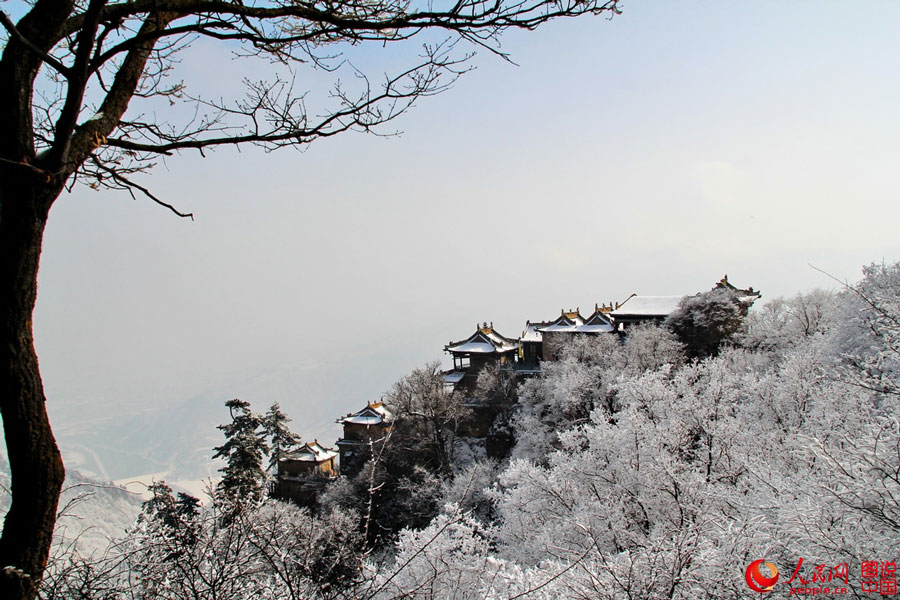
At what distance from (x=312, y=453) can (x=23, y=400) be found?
88.6 feet

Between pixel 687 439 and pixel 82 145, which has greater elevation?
pixel 82 145

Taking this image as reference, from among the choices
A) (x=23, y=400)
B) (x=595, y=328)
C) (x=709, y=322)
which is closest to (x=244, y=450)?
(x=23, y=400)

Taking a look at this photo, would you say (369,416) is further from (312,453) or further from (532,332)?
(532,332)

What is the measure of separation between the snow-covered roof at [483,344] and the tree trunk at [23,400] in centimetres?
2806

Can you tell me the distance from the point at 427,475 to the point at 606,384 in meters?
8.32

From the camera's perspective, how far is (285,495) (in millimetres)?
25016

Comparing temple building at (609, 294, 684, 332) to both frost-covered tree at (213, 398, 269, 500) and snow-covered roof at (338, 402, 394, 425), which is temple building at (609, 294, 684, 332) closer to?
snow-covered roof at (338, 402, 394, 425)

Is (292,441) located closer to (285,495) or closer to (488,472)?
(285,495)

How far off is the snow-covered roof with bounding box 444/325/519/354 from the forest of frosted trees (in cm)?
281

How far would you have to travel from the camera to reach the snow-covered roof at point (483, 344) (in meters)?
30.0

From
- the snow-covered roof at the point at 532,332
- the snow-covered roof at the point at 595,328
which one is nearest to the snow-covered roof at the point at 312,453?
the snow-covered roof at the point at 532,332

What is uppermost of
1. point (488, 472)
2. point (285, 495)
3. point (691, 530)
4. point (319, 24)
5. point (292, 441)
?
point (319, 24)

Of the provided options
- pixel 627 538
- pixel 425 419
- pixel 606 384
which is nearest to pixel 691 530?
pixel 627 538

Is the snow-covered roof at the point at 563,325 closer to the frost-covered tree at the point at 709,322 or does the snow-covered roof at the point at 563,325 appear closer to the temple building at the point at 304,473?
the frost-covered tree at the point at 709,322
